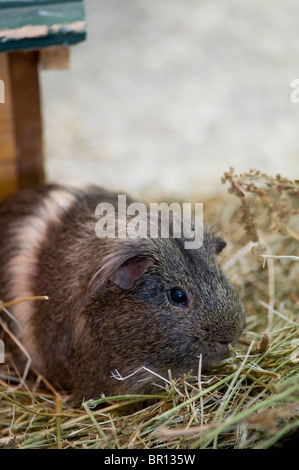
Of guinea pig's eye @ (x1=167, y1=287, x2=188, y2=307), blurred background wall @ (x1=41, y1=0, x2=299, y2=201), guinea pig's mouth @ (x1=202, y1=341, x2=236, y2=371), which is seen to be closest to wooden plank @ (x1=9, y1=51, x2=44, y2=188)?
blurred background wall @ (x1=41, y1=0, x2=299, y2=201)

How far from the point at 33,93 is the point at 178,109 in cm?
232

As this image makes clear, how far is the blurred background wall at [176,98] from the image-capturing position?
494 cm

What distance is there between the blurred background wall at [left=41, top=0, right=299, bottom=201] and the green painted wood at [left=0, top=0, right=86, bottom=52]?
6.10 feet

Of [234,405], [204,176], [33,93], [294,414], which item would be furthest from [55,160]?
[294,414]

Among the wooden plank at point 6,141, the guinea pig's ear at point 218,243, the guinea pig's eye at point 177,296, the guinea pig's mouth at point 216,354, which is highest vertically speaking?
the wooden plank at point 6,141

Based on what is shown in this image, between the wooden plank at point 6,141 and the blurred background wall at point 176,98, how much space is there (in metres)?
1.02

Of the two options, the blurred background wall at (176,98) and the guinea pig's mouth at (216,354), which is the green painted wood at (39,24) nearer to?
the guinea pig's mouth at (216,354)

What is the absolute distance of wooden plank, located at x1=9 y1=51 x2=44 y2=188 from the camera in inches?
129

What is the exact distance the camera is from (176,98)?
5.61 meters

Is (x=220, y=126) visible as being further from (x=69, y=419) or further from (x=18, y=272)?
(x=69, y=419)

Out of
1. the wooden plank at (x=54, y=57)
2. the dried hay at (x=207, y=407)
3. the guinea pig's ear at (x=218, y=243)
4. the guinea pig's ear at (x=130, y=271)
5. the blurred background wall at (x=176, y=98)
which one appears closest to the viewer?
the dried hay at (x=207, y=407)

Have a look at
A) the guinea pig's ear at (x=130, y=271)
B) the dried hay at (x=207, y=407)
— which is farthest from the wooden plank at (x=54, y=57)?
the guinea pig's ear at (x=130, y=271)

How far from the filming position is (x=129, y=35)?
21.0 ft

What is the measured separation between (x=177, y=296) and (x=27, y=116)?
1615mm
